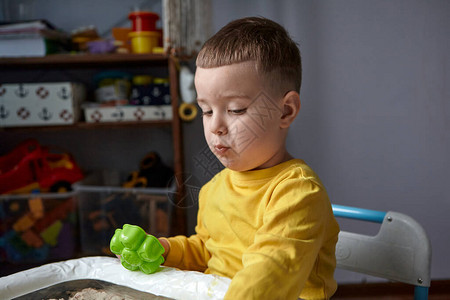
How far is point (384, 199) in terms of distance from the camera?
1722 millimetres

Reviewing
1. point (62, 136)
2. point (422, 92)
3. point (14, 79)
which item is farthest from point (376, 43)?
point (14, 79)

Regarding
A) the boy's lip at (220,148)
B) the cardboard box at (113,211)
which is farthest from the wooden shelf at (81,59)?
the boy's lip at (220,148)

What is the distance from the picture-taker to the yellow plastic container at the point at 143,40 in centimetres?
162

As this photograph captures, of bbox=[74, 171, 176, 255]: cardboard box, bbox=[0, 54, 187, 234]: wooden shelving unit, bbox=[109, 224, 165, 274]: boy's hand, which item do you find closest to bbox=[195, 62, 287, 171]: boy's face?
bbox=[109, 224, 165, 274]: boy's hand

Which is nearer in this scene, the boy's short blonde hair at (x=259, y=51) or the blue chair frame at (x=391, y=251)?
the boy's short blonde hair at (x=259, y=51)

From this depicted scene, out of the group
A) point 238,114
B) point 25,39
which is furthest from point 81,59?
point 238,114

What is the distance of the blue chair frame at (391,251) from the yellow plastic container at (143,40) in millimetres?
1061

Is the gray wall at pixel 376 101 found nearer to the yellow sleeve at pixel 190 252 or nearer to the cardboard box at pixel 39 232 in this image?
the cardboard box at pixel 39 232

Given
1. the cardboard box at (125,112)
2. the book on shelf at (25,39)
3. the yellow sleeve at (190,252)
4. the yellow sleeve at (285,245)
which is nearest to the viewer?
the yellow sleeve at (285,245)

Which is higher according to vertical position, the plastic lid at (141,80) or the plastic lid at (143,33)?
the plastic lid at (143,33)

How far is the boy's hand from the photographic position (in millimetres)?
569

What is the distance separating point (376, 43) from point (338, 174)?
1.80 ft

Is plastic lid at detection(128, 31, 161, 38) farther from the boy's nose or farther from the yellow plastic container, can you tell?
the boy's nose

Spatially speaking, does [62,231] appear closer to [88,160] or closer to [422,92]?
[88,160]
